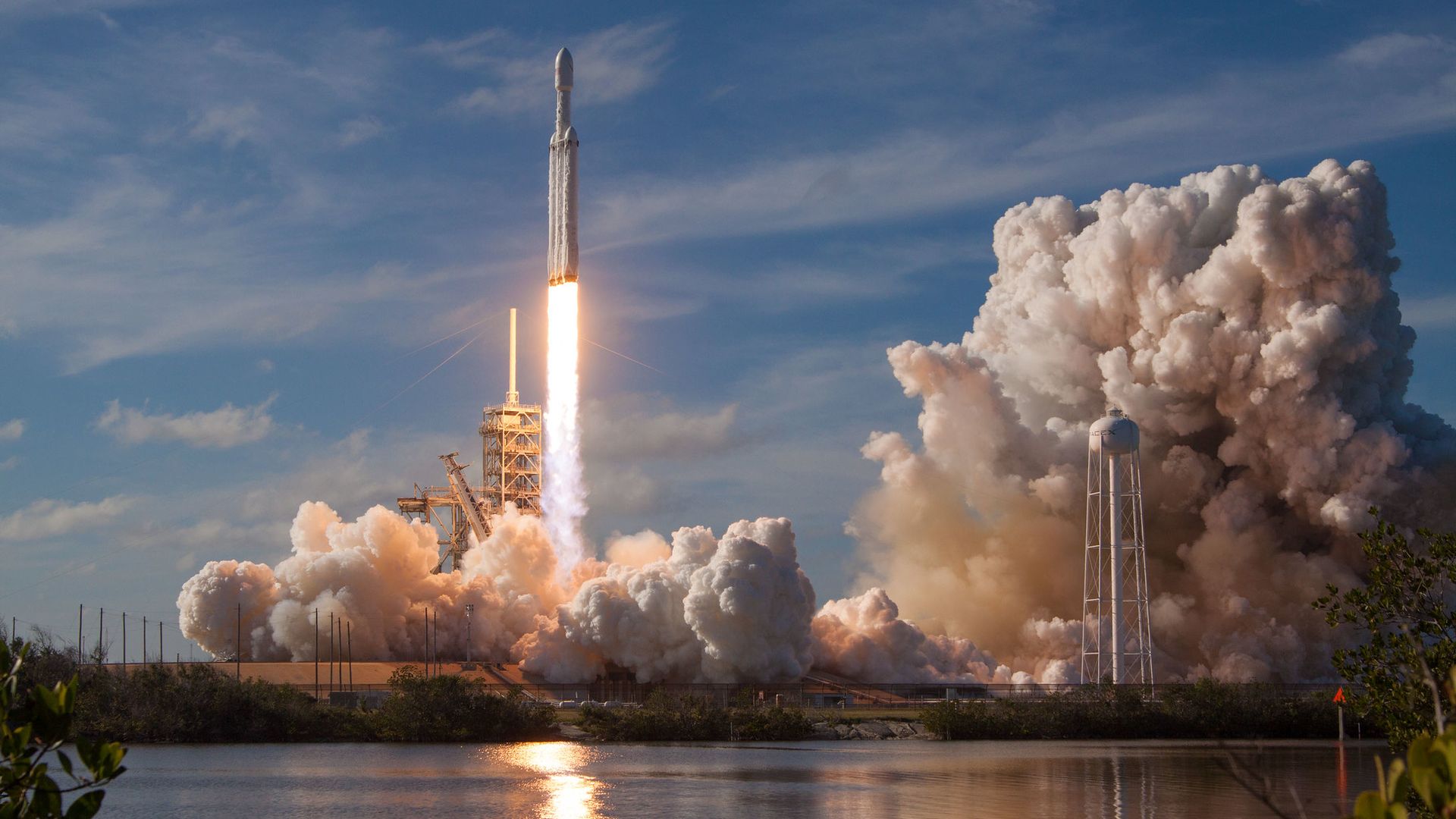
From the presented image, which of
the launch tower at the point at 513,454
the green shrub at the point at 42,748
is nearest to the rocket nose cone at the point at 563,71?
the launch tower at the point at 513,454

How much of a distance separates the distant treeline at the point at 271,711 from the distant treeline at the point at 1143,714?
1923 cm

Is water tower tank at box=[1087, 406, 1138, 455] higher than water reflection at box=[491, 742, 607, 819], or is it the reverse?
water tower tank at box=[1087, 406, 1138, 455]

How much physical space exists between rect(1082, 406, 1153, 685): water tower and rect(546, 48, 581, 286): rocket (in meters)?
25.7

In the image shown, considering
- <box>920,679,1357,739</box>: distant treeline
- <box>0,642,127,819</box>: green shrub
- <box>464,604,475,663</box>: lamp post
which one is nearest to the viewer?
<box>0,642,127,819</box>: green shrub

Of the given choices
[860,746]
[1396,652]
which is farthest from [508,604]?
[1396,652]

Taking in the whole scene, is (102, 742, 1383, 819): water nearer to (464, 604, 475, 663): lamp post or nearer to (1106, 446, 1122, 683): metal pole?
(1106, 446, 1122, 683): metal pole

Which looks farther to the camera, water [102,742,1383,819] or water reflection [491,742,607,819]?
water reflection [491,742,607,819]

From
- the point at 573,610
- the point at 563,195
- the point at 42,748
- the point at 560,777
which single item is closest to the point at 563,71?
the point at 563,195

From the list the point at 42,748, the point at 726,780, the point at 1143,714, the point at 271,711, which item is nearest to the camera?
the point at 42,748

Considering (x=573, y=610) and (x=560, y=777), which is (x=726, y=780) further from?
(x=573, y=610)

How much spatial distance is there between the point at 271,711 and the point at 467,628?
650 inches

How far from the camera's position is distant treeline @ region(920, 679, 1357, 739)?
6862 centimetres

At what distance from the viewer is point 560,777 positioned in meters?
51.0

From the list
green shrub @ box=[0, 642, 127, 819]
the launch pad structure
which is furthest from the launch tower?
green shrub @ box=[0, 642, 127, 819]
